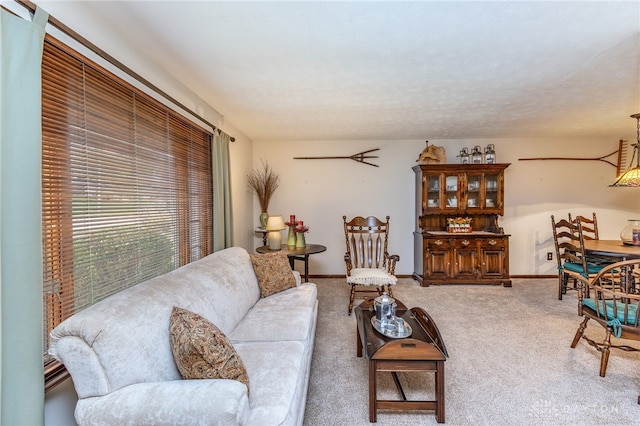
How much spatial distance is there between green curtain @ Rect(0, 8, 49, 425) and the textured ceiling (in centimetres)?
73

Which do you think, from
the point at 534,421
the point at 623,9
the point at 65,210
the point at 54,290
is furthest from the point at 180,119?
the point at 534,421

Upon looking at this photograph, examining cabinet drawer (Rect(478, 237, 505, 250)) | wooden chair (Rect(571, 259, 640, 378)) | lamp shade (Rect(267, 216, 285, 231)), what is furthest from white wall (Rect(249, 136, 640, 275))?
wooden chair (Rect(571, 259, 640, 378))

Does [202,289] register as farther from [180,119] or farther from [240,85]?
[240,85]

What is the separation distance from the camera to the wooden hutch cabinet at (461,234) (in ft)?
14.5

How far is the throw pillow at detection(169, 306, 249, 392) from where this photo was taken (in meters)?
1.21

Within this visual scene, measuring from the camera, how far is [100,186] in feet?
5.42

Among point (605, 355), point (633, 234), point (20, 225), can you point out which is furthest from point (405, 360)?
point (633, 234)

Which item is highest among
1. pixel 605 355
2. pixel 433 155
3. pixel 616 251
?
pixel 433 155

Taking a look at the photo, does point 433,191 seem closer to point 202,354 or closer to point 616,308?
point 616,308

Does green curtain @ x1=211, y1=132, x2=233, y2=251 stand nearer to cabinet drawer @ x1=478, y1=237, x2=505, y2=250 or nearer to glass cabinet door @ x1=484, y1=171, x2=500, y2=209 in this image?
cabinet drawer @ x1=478, y1=237, x2=505, y2=250

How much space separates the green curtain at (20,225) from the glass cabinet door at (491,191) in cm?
508

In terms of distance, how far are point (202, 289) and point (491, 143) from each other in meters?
4.92

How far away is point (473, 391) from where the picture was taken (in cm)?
198

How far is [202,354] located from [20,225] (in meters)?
0.83
